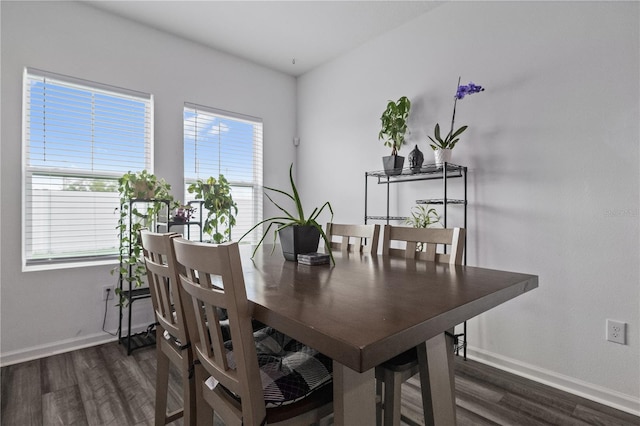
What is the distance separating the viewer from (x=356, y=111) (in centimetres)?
346

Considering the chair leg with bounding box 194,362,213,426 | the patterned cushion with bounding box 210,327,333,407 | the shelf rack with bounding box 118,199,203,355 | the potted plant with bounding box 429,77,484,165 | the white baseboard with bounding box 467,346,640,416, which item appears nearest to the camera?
the patterned cushion with bounding box 210,327,333,407

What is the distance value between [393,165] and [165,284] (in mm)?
2058

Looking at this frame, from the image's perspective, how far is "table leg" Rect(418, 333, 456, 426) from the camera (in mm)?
1053

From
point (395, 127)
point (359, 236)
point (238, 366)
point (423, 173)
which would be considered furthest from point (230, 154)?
point (238, 366)

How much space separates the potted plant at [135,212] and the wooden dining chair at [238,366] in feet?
5.99

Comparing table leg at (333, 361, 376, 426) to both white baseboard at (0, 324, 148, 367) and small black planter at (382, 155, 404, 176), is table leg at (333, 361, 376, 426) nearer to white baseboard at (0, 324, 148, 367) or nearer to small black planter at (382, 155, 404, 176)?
small black planter at (382, 155, 404, 176)

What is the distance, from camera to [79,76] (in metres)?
2.67

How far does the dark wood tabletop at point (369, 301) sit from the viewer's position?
63cm

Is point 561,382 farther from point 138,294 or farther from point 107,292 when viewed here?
point 107,292

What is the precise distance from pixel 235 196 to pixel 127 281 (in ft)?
4.63

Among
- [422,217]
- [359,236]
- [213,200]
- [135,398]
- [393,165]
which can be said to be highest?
[393,165]

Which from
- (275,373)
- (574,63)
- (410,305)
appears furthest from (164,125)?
(574,63)

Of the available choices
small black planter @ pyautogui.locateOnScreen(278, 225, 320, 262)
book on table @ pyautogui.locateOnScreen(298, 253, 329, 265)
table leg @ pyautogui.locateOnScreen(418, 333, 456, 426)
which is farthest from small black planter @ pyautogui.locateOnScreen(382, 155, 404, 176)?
table leg @ pyautogui.locateOnScreen(418, 333, 456, 426)

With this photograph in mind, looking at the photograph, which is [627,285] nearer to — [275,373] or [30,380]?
[275,373]
